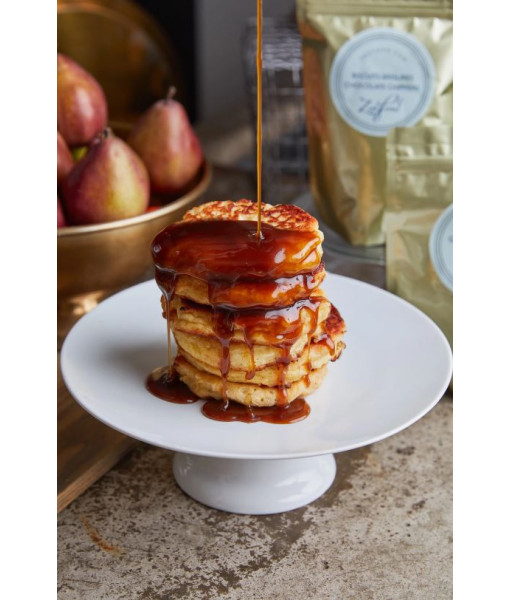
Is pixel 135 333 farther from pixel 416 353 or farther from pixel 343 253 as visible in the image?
pixel 343 253

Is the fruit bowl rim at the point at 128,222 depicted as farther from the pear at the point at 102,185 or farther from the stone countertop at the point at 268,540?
the stone countertop at the point at 268,540

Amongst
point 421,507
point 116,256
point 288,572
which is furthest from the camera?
point 116,256

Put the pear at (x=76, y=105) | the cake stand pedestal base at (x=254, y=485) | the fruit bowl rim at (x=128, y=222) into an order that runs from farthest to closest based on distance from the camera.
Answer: the pear at (x=76, y=105) → the fruit bowl rim at (x=128, y=222) → the cake stand pedestal base at (x=254, y=485)

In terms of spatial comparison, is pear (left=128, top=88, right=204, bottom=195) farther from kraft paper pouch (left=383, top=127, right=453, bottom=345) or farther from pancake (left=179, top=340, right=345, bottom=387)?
pancake (left=179, top=340, right=345, bottom=387)

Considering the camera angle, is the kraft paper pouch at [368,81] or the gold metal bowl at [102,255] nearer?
the gold metal bowl at [102,255]

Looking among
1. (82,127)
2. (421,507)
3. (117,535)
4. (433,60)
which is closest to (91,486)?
(117,535)

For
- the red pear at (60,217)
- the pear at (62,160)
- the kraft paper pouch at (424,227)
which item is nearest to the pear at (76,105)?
the pear at (62,160)
